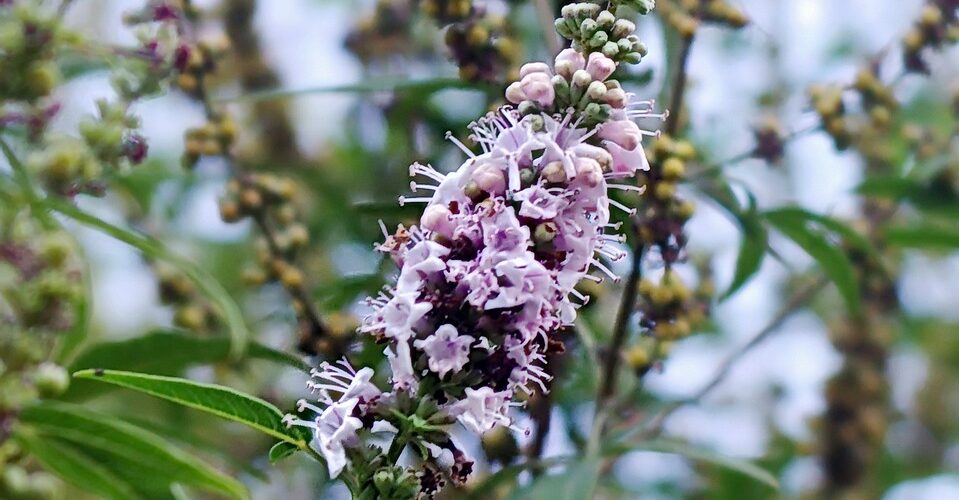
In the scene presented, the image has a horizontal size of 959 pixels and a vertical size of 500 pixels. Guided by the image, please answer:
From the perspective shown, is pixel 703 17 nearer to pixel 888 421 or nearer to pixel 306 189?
pixel 306 189

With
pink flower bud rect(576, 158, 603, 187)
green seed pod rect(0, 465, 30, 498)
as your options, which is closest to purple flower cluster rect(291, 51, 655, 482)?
pink flower bud rect(576, 158, 603, 187)

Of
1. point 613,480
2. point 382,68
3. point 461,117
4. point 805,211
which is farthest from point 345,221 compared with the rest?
point 805,211

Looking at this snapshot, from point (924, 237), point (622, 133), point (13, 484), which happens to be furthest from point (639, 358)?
point (13, 484)

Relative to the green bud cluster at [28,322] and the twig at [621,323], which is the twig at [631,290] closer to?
the twig at [621,323]

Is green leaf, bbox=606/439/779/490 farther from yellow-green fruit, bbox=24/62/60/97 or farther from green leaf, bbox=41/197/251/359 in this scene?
yellow-green fruit, bbox=24/62/60/97

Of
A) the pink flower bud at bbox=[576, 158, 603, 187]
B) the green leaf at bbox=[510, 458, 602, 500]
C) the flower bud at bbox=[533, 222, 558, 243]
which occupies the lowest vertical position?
the green leaf at bbox=[510, 458, 602, 500]

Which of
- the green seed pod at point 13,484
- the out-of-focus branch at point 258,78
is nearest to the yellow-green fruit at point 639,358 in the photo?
the green seed pod at point 13,484

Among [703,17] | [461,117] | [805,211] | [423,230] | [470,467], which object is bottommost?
[470,467]
